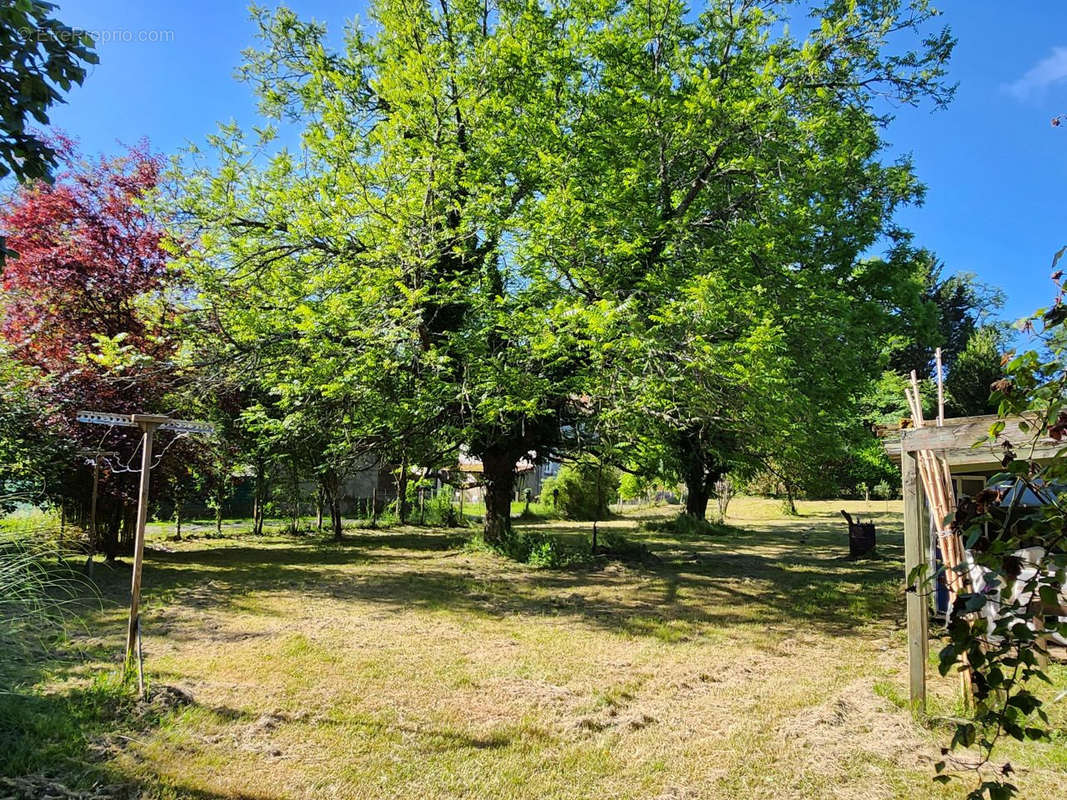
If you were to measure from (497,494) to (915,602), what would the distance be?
9.33 meters

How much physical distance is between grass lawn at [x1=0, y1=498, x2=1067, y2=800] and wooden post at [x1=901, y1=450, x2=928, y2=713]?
0.76 ft

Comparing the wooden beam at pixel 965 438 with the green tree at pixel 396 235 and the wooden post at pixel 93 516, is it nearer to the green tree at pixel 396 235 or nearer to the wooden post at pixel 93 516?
the green tree at pixel 396 235

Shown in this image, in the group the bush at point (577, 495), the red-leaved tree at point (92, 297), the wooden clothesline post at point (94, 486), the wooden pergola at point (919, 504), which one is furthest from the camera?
the bush at point (577, 495)

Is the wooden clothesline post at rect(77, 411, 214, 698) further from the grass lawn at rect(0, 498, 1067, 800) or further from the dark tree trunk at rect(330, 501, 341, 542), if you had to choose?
the dark tree trunk at rect(330, 501, 341, 542)

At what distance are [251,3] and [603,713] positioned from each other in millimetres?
13251

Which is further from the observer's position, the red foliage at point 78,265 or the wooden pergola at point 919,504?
the red foliage at point 78,265

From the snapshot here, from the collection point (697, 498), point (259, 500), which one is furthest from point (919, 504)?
point (697, 498)

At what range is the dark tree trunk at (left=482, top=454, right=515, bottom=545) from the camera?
13.2 meters

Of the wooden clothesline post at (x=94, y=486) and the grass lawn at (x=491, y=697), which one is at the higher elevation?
the wooden clothesline post at (x=94, y=486)

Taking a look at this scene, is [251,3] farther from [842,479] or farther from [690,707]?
[842,479]

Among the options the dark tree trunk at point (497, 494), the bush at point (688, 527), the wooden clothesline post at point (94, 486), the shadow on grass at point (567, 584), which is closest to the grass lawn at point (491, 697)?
the shadow on grass at point (567, 584)

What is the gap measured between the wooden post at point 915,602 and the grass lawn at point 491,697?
23cm

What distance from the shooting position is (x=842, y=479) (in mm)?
35125

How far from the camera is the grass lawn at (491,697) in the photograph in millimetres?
3650
